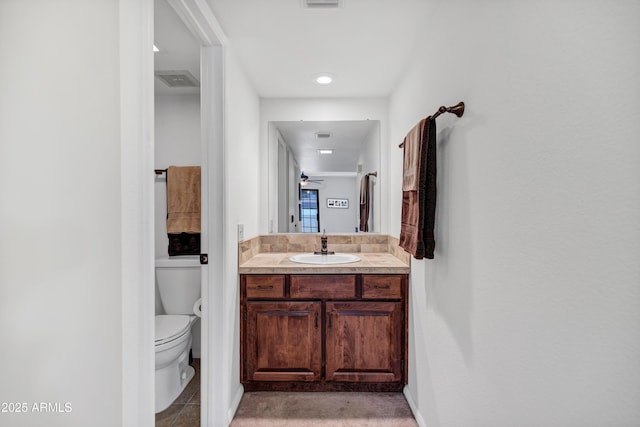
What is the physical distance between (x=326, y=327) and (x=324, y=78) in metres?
1.70

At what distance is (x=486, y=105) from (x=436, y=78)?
1.75 feet

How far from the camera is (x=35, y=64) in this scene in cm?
73

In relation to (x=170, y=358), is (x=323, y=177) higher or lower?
higher

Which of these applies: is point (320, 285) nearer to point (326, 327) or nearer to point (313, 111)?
point (326, 327)

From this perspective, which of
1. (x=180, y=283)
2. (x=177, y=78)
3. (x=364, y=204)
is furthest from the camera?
(x=364, y=204)

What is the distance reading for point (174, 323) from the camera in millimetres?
2059

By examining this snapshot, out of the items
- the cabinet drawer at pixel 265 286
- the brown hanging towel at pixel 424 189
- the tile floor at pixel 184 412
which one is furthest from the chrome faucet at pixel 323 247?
the tile floor at pixel 184 412

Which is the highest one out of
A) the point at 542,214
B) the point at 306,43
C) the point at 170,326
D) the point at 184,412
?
the point at 306,43

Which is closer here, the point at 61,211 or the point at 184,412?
the point at 61,211

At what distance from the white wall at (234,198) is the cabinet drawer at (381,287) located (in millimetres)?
827

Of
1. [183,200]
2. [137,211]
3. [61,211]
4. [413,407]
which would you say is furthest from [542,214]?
[183,200]

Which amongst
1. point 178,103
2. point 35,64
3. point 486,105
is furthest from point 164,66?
point 486,105

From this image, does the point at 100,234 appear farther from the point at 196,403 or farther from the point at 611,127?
the point at 196,403

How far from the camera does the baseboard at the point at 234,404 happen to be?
1699 millimetres
